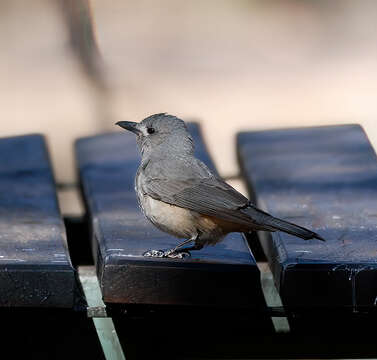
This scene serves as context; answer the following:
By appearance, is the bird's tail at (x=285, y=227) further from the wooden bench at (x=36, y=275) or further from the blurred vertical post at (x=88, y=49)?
the blurred vertical post at (x=88, y=49)

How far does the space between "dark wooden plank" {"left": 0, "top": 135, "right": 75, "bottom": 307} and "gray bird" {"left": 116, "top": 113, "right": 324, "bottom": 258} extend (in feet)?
1.42

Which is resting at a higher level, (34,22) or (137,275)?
(34,22)

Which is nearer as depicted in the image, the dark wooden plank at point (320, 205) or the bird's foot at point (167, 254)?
the dark wooden plank at point (320, 205)

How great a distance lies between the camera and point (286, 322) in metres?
5.70

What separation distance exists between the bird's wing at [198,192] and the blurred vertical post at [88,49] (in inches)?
52.2

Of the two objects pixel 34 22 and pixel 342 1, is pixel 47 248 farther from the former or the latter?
pixel 342 1

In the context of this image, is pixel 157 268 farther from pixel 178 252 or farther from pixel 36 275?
pixel 36 275

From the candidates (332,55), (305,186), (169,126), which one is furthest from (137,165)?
(332,55)

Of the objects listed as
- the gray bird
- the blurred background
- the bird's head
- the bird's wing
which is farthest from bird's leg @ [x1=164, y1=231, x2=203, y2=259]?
the blurred background

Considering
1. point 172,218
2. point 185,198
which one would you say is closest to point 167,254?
point 172,218

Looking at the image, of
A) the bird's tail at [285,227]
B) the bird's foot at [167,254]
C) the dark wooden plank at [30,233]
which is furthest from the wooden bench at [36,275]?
the bird's tail at [285,227]

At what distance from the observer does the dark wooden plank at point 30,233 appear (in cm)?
500

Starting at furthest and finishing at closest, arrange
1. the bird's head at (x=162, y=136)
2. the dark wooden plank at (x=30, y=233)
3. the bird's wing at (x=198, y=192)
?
the bird's head at (x=162, y=136), the bird's wing at (x=198, y=192), the dark wooden plank at (x=30, y=233)

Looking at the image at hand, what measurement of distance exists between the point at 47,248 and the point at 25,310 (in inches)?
14.2
